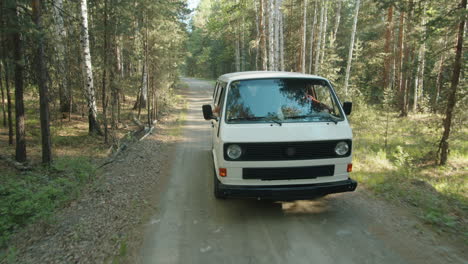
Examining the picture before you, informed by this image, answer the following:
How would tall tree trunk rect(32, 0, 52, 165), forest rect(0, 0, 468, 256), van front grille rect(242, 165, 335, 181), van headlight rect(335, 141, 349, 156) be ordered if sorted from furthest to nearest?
1. tall tree trunk rect(32, 0, 52, 165)
2. forest rect(0, 0, 468, 256)
3. van headlight rect(335, 141, 349, 156)
4. van front grille rect(242, 165, 335, 181)

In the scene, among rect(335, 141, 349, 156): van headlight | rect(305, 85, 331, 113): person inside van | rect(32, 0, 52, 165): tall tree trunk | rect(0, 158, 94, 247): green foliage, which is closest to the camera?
rect(335, 141, 349, 156): van headlight

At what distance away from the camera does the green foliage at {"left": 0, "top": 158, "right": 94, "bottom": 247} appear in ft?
16.9

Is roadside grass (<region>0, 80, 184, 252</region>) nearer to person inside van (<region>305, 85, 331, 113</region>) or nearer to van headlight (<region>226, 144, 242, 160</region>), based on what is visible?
van headlight (<region>226, 144, 242, 160</region>)

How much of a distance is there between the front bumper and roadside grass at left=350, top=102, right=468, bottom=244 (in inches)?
68.9

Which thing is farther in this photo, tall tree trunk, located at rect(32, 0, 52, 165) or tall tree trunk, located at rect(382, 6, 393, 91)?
tall tree trunk, located at rect(382, 6, 393, 91)

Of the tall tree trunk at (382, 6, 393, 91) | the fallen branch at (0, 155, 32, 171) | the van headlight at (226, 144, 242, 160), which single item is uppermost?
the tall tree trunk at (382, 6, 393, 91)

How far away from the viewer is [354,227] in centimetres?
471

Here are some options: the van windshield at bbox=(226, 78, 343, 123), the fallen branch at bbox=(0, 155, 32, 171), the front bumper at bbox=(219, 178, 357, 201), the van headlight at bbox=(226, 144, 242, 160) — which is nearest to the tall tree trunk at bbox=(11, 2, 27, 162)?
the fallen branch at bbox=(0, 155, 32, 171)

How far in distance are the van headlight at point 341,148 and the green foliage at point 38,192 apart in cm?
492

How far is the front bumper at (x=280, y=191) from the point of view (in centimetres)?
456

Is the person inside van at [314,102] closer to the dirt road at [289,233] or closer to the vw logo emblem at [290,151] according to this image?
the vw logo emblem at [290,151]

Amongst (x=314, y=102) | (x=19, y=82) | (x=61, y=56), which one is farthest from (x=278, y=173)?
(x=61, y=56)

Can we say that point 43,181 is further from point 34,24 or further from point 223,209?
point 223,209

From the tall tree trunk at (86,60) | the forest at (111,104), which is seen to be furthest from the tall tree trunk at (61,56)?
the tall tree trunk at (86,60)
